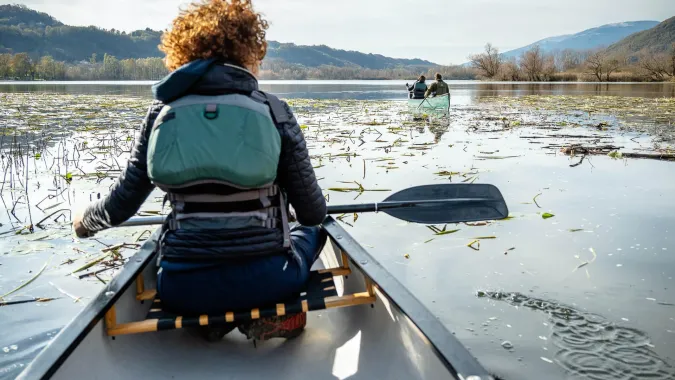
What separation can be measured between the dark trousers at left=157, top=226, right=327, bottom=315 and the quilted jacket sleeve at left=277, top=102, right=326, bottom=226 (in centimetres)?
23

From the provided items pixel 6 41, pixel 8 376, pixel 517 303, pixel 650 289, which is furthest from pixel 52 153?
pixel 6 41

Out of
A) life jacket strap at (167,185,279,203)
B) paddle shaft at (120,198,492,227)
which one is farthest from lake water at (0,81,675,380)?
life jacket strap at (167,185,279,203)

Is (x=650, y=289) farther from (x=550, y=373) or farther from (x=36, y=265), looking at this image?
(x=36, y=265)

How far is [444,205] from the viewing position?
11.7ft

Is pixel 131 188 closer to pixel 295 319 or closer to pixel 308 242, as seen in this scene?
pixel 308 242

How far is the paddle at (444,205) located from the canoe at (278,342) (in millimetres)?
823

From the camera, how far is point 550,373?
2.57 metres

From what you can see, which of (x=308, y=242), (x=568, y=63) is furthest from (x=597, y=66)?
(x=308, y=242)

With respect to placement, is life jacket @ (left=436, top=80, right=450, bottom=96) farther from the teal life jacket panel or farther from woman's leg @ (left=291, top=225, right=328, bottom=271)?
the teal life jacket panel

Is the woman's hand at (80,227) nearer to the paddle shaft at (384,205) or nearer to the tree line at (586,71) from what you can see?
the paddle shaft at (384,205)

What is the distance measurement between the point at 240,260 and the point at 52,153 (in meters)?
8.20

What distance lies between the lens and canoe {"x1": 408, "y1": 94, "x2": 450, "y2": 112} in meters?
18.4

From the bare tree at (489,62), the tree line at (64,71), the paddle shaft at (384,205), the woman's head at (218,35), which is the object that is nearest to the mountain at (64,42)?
the tree line at (64,71)

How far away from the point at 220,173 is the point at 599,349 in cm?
231
